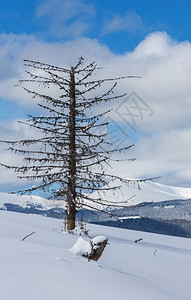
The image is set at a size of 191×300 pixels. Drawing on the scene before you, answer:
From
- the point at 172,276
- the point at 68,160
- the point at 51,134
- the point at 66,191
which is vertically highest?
the point at 51,134

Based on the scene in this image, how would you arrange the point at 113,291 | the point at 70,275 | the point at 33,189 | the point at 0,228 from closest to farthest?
the point at 113,291 → the point at 70,275 → the point at 0,228 → the point at 33,189

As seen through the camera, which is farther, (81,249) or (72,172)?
(72,172)

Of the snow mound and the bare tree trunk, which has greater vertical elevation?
the bare tree trunk

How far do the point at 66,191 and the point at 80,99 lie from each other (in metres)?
3.86

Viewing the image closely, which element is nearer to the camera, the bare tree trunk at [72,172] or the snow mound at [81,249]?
the snow mound at [81,249]

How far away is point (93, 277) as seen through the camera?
3.75 meters

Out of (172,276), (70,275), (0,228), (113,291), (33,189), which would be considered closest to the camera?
(113,291)

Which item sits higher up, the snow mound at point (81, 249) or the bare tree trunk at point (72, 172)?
the bare tree trunk at point (72, 172)

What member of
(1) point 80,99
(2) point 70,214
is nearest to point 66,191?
A: (2) point 70,214

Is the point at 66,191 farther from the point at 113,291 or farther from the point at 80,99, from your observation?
the point at 113,291

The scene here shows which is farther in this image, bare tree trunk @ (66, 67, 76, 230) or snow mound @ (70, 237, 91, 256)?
bare tree trunk @ (66, 67, 76, 230)

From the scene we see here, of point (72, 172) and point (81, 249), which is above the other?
point (72, 172)

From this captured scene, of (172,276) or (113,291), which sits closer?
(113,291)

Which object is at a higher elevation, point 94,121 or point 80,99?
point 80,99
